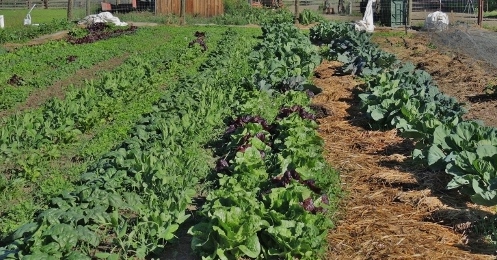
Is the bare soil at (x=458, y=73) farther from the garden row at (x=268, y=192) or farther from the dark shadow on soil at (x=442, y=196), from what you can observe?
the garden row at (x=268, y=192)

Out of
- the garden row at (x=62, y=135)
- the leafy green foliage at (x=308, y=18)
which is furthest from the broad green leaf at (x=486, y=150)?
the leafy green foliage at (x=308, y=18)

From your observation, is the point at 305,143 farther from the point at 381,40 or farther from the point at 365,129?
the point at 381,40

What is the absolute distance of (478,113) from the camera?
426 inches

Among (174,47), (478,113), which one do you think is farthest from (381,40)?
(478,113)

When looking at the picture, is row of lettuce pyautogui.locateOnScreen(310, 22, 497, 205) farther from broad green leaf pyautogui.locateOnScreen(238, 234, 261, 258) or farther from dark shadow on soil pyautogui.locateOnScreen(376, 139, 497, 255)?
broad green leaf pyautogui.locateOnScreen(238, 234, 261, 258)

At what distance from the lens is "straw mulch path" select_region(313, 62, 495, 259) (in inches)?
220

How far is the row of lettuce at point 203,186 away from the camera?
536cm

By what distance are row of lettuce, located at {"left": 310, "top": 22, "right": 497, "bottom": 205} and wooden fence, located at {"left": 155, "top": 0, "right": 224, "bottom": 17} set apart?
20512mm

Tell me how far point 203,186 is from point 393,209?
2.13 metres

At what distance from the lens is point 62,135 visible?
910cm

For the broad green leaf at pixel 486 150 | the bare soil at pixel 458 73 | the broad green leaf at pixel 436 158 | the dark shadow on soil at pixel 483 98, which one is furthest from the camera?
the dark shadow on soil at pixel 483 98

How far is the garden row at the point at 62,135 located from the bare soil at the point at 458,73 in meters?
5.52

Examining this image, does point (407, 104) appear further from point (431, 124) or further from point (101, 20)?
point (101, 20)

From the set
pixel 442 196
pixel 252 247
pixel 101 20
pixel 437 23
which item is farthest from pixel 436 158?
pixel 101 20
